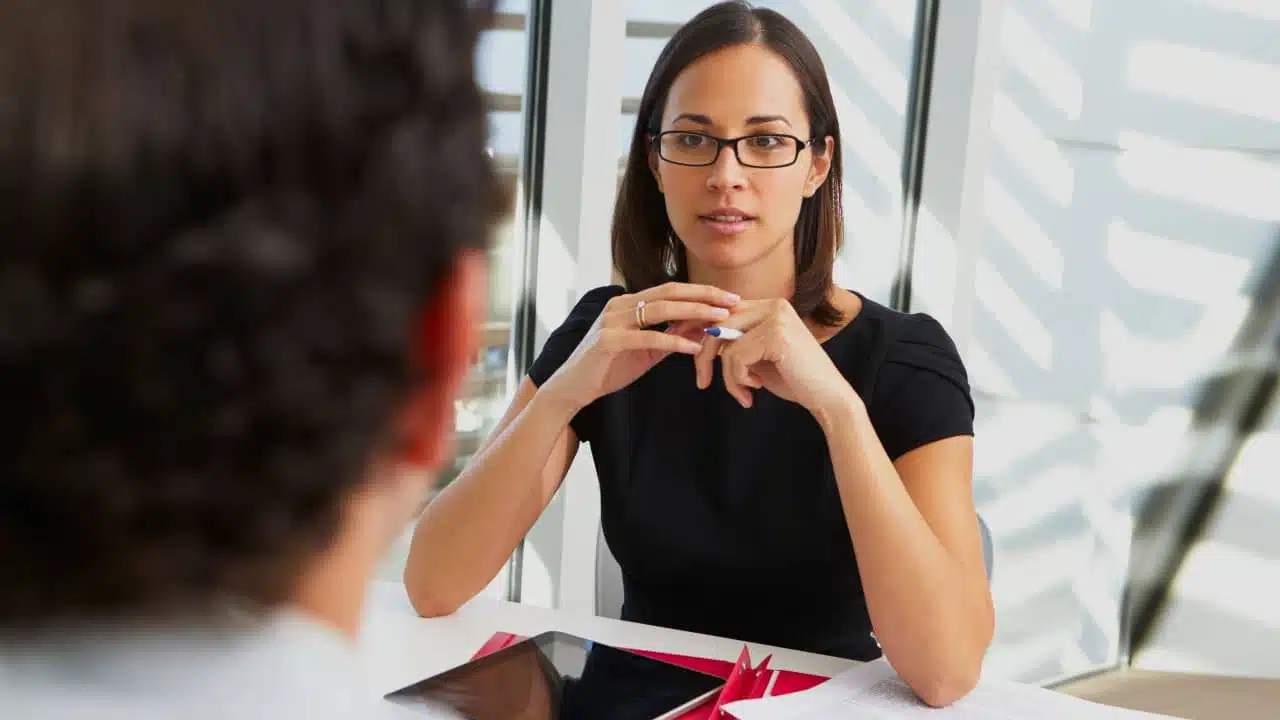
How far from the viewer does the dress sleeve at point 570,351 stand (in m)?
1.89

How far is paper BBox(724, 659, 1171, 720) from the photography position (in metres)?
1.18

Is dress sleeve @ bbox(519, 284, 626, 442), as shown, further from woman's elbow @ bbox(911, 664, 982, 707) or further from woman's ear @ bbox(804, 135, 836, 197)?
woman's elbow @ bbox(911, 664, 982, 707)

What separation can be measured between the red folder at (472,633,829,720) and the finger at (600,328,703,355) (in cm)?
42

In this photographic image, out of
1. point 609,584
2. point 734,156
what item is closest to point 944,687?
point 609,584

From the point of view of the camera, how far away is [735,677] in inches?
48.7

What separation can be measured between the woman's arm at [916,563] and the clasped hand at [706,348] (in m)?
0.06

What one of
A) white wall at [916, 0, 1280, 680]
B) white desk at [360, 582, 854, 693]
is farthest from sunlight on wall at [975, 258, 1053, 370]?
white desk at [360, 582, 854, 693]

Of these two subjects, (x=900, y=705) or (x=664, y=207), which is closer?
(x=900, y=705)

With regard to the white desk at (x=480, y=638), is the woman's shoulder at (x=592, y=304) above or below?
above

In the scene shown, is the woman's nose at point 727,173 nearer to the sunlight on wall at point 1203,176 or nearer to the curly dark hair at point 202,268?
the curly dark hair at point 202,268

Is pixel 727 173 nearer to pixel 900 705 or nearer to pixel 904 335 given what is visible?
pixel 904 335

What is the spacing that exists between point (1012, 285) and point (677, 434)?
2.38m

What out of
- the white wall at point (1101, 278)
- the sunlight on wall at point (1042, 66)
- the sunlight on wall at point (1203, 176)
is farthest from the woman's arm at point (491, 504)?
the sunlight on wall at point (1203, 176)

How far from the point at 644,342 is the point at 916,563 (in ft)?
1.54
